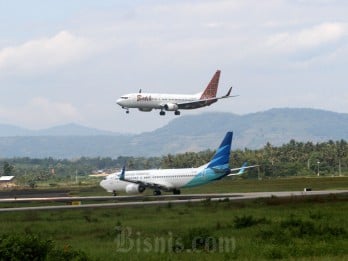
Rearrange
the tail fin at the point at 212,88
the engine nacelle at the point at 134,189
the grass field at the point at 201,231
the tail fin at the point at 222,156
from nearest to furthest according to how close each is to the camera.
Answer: the grass field at the point at 201,231 < the tail fin at the point at 222,156 < the engine nacelle at the point at 134,189 < the tail fin at the point at 212,88

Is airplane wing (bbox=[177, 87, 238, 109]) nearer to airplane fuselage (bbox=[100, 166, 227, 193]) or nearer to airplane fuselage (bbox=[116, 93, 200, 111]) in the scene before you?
airplane fuselage (bbox=[116, 93, 200, 111])

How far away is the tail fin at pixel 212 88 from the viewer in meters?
121

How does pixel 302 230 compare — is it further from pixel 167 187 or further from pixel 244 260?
pixel 167 187

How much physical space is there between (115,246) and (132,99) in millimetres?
77600

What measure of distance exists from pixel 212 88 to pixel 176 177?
24737 mm

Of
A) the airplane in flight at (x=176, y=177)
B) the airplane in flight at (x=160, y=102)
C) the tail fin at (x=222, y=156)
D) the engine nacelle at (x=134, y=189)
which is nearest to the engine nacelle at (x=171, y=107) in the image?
the airplane in flight at (x=160, y=102)

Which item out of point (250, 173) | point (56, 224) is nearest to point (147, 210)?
point (56, 224)

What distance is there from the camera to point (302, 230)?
40.8m

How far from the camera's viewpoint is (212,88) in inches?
4865

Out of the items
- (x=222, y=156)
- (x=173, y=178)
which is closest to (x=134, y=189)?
(x=173, y=178)

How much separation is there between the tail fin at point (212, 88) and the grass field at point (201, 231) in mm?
56614

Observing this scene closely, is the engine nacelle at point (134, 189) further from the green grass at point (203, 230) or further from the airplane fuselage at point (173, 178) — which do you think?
the green grass at point (203, 230)

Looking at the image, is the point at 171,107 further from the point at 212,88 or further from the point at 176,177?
the point at 176,177

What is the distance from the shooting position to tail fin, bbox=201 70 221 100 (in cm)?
12121
